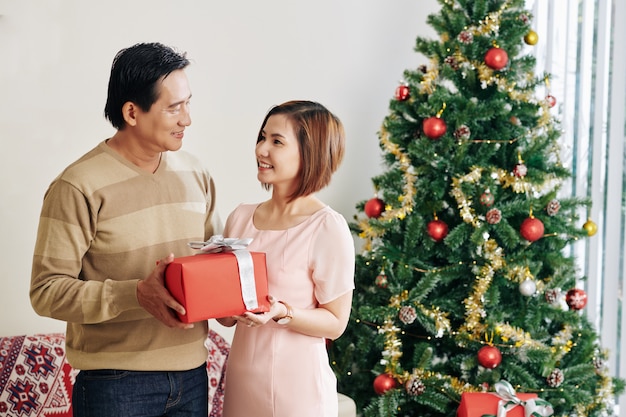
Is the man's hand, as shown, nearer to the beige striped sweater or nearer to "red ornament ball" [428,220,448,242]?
the beige striped sweater

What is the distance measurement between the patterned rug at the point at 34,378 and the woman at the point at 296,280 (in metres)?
1.02

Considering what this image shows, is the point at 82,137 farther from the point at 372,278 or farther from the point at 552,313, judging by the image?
the point at 552,313

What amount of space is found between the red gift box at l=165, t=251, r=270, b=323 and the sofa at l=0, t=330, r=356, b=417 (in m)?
1.24

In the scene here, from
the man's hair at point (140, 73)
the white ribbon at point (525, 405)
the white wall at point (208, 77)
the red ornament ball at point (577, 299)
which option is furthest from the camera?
the red ornament ball at point (577, 299)

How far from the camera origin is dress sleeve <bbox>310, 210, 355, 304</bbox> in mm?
1748

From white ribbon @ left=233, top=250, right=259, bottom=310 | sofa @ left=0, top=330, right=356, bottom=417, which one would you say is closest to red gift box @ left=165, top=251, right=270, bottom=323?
white ribbon @ left=233, top=250, right=259, bottom=310

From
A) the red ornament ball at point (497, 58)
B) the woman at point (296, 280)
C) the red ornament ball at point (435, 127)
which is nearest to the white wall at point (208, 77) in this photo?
the red ornament ball at point (435, 127)

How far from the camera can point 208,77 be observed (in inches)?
128

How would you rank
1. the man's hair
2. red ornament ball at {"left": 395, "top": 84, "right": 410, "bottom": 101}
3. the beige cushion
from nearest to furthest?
the man's hair < the beige cushion < red ornament ball at {"left": 395, "top": 84, "right": 410, "bottom": 101}

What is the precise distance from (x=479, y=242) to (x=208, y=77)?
134 cm

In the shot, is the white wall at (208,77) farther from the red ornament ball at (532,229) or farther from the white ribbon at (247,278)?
the white ribbon at (247,278)

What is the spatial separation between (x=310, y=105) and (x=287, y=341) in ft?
1.86

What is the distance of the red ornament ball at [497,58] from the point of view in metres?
2.92

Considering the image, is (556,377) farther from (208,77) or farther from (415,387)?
(208,77)
